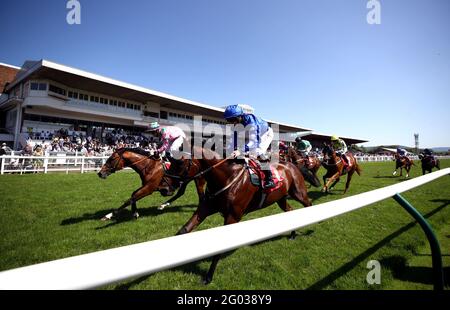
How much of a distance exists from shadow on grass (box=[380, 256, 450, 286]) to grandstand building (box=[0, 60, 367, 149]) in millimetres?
26806

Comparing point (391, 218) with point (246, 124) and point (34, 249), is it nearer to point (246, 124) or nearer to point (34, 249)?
point (246, 124)

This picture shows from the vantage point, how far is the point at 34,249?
137 inches

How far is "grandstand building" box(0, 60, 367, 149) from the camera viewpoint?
73.2ft

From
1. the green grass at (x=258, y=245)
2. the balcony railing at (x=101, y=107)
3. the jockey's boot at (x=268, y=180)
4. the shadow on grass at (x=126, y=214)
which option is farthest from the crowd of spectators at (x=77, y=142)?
the jockey's boot at (x=268, y=180)

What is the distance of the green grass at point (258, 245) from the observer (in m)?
2.85

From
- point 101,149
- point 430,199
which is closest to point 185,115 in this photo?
point 101,149

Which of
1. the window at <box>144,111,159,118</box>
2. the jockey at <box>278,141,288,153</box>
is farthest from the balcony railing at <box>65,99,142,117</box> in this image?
the jockey at <box>278,141,288,153</box>

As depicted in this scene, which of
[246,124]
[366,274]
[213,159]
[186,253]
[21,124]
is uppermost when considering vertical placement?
[21,124]

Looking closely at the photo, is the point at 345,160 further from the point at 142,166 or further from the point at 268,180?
the point at 142,166

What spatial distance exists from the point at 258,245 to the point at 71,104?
2782cm

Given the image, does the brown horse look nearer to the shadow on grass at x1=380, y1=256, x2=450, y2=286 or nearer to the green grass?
the green grass

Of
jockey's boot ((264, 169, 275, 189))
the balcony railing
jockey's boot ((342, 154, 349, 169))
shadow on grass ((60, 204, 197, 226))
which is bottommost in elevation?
shadow on grass ((60, 204, 197, 226))

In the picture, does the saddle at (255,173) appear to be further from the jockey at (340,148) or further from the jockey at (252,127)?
the jockey at (340,148)

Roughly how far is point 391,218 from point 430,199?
3.59 m
